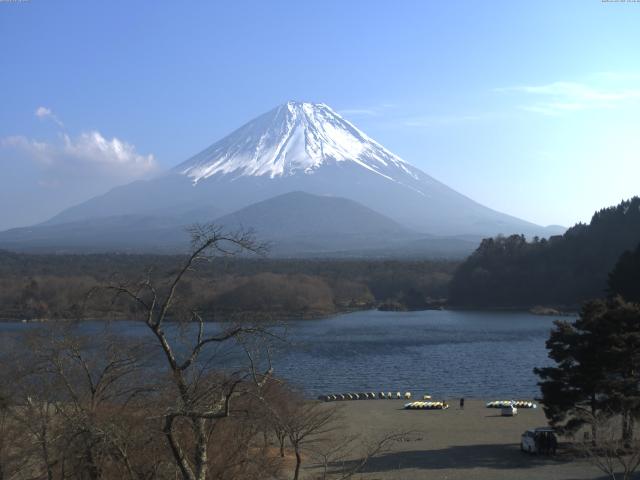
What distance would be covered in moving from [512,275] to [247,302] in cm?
1404

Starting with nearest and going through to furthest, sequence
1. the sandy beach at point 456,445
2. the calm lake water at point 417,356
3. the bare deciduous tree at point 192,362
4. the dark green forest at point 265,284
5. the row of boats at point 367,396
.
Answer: the bare deciduous tree at point 192,362, the sandy beach at point 456,445, the row of boats at point 367,396, the calm lake water at point 417,356, the dark green forest at point 265,284

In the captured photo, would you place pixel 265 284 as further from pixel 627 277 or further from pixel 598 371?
pixel 598 371

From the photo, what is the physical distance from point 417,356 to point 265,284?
57.5 feet

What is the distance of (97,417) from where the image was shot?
4363 mm

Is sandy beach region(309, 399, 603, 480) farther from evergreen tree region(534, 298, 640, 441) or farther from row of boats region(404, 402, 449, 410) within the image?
evergreen tree region(534, 298, 640, 441)

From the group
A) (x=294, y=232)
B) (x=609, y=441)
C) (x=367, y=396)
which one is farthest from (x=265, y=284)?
(x=294, y=232)

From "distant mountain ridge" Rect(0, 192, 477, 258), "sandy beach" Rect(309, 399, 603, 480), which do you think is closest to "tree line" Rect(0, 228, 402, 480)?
"sandy beach" Rect(309, 399, 603, 480)

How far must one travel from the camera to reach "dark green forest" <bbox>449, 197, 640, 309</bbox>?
3841 centimetres

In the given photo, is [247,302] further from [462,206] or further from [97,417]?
[462,206]

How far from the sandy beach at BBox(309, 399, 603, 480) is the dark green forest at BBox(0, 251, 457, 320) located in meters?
14.7

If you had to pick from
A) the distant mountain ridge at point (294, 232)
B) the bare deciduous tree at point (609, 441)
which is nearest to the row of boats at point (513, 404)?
the bare deciduous tree at point (609, 441)

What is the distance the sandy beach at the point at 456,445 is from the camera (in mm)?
9055

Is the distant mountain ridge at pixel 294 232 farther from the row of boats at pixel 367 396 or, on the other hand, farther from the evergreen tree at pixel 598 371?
the evergreen tree at pixel 598 371

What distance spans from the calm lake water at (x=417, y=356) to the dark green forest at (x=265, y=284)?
430 cm
